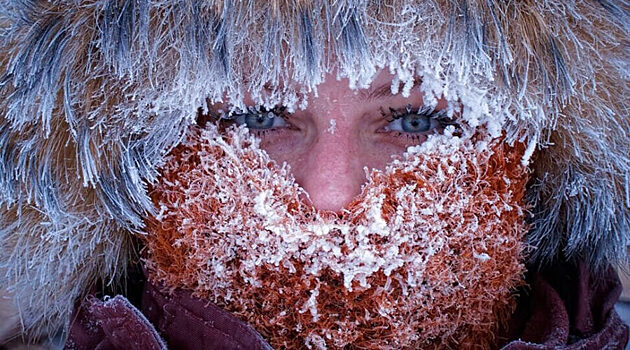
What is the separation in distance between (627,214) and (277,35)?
67cm

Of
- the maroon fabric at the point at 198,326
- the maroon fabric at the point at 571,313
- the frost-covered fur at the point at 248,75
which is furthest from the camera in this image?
the maroon fabric at the point at 571,313

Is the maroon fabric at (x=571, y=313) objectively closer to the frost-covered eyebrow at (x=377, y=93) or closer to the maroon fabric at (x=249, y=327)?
the maroon fabric at (x=249, y=327)

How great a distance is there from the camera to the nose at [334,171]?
0.87m

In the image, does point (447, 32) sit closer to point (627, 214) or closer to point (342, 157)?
point (342, 157)

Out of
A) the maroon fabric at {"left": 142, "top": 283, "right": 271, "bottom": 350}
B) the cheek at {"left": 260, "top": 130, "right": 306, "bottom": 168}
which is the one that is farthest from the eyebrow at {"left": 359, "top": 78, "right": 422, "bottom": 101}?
the maroon fabric at {"left": 142, "top": 283, "right": 271, "bottom": 350}

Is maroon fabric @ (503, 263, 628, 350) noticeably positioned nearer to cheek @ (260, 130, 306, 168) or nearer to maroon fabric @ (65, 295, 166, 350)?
cheek @ (260, 130, 306, 168)

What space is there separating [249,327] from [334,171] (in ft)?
0.86

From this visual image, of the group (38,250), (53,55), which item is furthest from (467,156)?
(38,250)

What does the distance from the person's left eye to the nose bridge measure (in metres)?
0.07

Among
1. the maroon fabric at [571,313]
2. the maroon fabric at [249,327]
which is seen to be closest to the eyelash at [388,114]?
the maroon fabric at [249,327]

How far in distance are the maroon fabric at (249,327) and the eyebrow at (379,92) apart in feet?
1.25

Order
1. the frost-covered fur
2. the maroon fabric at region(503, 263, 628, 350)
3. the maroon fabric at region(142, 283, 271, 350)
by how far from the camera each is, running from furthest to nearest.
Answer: the maroon fabric at region(503, 263, 628, 350) → the maroon fabric at region(142, 283, 271, 350) → the frost-covered fur

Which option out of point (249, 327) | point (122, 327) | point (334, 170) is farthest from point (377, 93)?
point (122, 327)

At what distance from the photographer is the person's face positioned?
2.84ft
